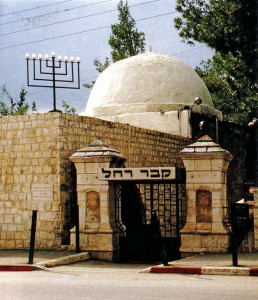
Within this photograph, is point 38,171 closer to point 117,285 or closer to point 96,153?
point 96,153

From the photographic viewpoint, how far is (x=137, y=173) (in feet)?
42.2

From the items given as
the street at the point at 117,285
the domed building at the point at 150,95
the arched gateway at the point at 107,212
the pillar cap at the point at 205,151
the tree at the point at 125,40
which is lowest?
the street at the point at 117,285

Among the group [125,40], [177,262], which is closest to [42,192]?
[177,262]

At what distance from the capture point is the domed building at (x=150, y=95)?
2121 cm

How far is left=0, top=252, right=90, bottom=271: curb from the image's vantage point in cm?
1116

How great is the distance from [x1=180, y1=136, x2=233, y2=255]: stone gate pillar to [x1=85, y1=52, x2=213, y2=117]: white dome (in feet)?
30.4

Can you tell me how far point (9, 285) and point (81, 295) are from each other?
1485 millimetres

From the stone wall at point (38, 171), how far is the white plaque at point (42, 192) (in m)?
0.07

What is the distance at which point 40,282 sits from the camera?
902 centimetres

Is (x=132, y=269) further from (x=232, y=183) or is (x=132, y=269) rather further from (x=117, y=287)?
(x=232, y=183)

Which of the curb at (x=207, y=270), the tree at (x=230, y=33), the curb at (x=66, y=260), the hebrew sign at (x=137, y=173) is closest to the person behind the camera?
the curb at (x=207, y=270)

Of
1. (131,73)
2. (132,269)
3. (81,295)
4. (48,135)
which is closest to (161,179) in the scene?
(132,269)

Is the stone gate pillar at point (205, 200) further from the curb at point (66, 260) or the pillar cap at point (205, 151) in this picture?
the curb at point (66, 260)

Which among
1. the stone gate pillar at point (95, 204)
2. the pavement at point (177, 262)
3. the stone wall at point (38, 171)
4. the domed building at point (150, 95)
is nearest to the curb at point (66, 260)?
the pavement at point (177, 262)
